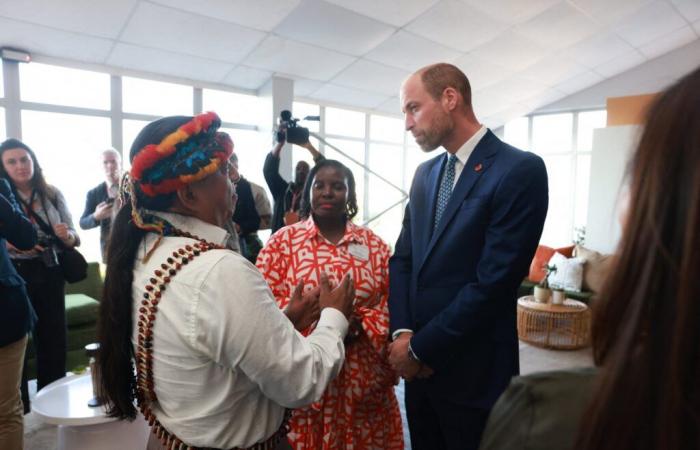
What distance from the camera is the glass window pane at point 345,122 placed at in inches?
272

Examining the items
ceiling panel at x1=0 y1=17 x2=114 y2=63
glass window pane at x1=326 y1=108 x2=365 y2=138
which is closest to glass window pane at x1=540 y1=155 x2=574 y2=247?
glass window pane at x1=326 y1=108 x2=365 y2=138

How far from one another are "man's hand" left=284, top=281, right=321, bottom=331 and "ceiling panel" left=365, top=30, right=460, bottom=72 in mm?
4372

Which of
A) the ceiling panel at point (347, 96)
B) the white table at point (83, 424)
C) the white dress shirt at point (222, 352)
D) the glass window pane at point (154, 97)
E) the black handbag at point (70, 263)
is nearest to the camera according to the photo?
the white dress shirt at point (222, 352)

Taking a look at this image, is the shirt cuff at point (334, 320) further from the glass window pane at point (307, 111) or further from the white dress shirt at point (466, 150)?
the glass window pane at point (307, 111)

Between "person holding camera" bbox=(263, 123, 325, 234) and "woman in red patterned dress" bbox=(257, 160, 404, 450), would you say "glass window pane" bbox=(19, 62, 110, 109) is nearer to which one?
"person holding camera" bbox=(263, 123, 325, 234)

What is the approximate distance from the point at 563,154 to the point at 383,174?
344 cm

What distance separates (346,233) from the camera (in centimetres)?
175

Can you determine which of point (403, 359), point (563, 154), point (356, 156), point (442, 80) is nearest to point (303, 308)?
point (403, 359)

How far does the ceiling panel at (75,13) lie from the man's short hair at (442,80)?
3.34 metres

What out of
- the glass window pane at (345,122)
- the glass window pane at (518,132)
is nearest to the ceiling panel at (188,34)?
the glass window pane at (345,122)

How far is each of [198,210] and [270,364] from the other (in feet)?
1.31

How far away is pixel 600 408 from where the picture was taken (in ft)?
1.26

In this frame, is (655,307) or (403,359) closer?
(655,307)

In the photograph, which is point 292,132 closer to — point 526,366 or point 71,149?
point 526,366
